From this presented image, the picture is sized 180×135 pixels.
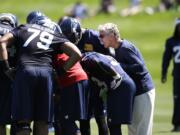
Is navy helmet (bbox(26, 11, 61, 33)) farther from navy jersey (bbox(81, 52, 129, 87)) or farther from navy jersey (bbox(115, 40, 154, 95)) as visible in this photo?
navy jersey (bbox(115, 40, 154, 95))

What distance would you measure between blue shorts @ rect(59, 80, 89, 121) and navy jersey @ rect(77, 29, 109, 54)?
4.17ft

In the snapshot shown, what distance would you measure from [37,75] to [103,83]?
1128 mm

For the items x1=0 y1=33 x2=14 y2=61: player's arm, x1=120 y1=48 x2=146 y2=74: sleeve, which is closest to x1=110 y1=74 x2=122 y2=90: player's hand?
x1=120 y1=48 x2=146 y2=74: sleeve

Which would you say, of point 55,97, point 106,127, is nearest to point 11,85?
point 55,97

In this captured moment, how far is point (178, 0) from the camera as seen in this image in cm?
4281

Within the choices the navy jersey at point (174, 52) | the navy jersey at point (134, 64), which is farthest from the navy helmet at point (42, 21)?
the navy jersey at point (174, 52)

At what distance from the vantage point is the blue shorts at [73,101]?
12.1m

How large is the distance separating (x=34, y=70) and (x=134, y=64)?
1594 mm

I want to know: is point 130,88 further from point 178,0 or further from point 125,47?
point 178,0

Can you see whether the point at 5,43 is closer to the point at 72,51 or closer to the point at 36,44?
the point at 36,44

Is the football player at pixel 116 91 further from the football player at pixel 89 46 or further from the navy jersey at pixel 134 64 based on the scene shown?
the football player at pixel 89 46

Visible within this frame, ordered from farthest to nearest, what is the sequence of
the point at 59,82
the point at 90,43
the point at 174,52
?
the point at 174,52
the point at 90,43
the point at 59,82

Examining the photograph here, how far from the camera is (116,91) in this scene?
11.9m

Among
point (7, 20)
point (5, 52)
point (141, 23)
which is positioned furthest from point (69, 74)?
point (141, 23)
